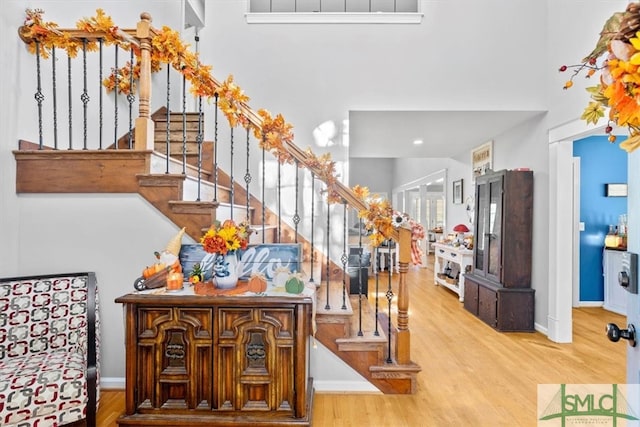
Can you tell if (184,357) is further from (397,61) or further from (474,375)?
(397,61)

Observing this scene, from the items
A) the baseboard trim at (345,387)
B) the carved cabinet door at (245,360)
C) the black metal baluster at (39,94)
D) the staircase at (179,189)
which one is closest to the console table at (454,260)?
the staircase at (179,189)

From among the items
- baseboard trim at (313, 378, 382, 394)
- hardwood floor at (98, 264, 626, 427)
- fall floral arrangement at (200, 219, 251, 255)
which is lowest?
hardwood floor at (98, 264, 626, 427)

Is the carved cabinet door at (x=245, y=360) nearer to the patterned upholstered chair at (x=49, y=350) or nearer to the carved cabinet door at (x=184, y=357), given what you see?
the carved cabinet door at (x=184, y=357)

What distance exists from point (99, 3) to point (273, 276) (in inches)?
125

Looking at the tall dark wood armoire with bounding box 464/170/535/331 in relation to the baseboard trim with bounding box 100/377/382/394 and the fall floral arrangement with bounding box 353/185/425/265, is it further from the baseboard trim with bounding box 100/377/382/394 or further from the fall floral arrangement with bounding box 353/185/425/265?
the baseboard trim with bounding box 100/377/382/394

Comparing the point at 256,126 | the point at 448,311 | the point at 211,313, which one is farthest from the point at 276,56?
the point at 448,311

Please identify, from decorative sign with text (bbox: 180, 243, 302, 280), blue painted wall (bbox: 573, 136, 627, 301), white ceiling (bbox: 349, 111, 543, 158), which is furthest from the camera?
blue painted wall (bbox: 573, 136, 627, 301)

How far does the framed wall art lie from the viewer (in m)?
4.97

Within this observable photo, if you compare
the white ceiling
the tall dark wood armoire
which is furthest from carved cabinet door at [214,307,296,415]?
the tall dark wood armoire

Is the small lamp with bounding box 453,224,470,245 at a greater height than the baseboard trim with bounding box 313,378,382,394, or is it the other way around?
the small lamp with bounding box 453,224,470,245

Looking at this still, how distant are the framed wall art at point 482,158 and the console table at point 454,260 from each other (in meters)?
1.28

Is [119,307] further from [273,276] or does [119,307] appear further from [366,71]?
[366,71]

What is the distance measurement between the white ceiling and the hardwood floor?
8.00 ft

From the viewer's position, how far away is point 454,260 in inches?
216
